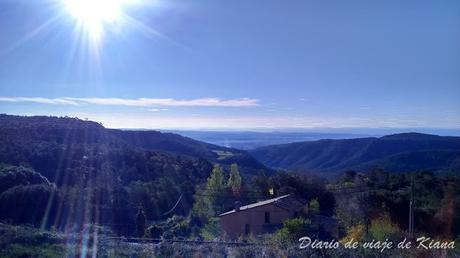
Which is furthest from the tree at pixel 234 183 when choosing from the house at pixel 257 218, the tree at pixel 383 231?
the tree at pixel 383 231

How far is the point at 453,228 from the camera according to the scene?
18.1m

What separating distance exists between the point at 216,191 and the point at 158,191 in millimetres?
3912

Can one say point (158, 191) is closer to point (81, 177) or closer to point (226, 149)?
point (81, 177)

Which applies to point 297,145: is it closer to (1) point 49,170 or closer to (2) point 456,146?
(2) point 456,146

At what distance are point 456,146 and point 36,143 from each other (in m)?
44.7

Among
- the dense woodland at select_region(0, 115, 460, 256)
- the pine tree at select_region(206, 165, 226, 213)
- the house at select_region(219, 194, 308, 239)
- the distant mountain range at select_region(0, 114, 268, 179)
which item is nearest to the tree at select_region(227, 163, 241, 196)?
the dense woodland at select_region(0, 115, 460, 256)

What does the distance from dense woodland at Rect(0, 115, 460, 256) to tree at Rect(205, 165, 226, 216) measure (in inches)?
3.0

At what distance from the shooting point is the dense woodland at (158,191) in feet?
63.6

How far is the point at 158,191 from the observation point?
30828mm

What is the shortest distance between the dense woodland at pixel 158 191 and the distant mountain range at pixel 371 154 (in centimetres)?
1826

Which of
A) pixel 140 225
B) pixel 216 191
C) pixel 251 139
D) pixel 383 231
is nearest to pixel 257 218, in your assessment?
pixel 140 225

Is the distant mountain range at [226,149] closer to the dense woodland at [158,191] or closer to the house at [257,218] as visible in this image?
the dense woodland at [158,191]

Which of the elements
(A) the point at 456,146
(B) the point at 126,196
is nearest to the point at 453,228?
(B) the point at 126,196

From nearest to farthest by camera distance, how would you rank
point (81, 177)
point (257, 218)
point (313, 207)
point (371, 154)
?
1. point (257, 218)
2. point (313, 207)
3. point (81, 177)
4. point (371, 154)
